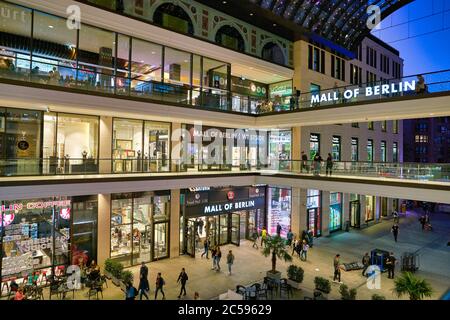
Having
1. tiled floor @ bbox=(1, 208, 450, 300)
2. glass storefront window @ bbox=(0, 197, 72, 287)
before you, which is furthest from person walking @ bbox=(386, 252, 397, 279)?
glass storefront window @ bbox=(0, 197, 72, 287)

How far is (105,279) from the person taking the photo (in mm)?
14578

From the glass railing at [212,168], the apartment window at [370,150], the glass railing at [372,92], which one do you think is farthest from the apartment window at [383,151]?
the glass railing at [372,92]

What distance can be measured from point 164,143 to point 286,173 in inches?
335

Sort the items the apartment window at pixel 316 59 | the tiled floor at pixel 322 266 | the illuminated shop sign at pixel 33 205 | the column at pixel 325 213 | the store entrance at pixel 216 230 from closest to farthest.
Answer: the illuminated shop sign at pixel 33 205 < the tiled floor at pixel 322 266 < the store entrance at pixel 216 230 < the apartment window at pixel 316 59 < the column at pixel 325 213

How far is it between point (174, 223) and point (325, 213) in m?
13.3

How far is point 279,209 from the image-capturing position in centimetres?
2398

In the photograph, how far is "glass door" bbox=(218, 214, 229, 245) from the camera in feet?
70.3

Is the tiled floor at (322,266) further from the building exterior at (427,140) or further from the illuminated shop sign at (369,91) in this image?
the building exterior at (427,140)

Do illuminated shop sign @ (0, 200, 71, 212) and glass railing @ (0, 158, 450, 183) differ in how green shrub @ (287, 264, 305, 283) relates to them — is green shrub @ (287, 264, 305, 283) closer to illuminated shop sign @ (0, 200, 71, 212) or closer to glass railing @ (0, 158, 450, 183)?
glass railing @ (0, 158, 450, 183)

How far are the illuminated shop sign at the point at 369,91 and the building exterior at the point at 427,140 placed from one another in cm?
5151

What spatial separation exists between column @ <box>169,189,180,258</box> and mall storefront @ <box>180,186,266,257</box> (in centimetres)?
36

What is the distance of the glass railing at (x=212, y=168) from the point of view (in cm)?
1351

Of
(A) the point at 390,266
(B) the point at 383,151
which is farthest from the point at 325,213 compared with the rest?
(B) the point at 383,151
